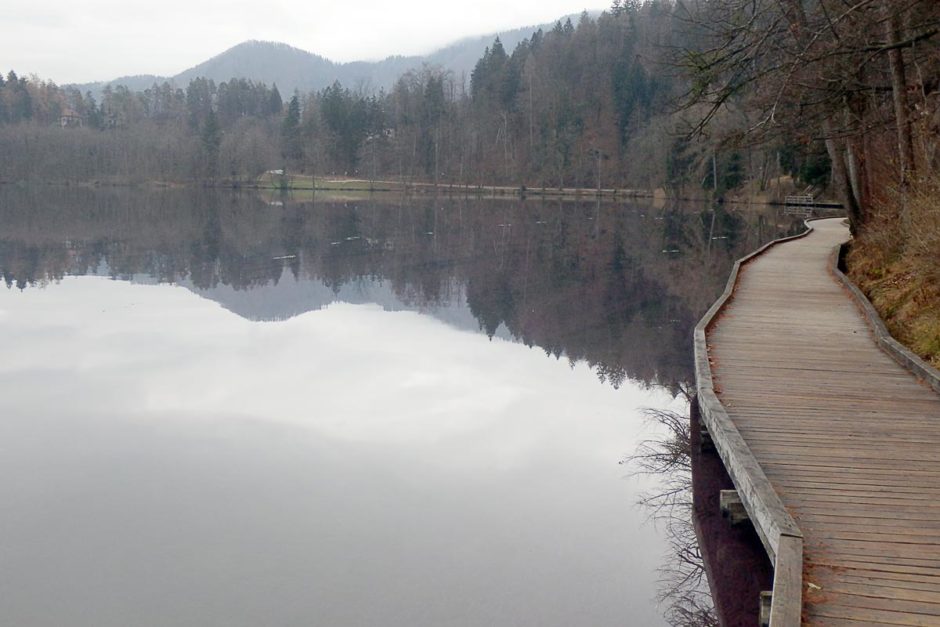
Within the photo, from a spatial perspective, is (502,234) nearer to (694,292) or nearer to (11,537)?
(694,292)

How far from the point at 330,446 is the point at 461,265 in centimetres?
1743

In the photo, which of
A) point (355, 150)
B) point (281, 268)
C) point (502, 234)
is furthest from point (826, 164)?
point (355, 150)

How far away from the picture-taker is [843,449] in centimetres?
648

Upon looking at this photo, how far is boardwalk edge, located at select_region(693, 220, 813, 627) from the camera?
4.14m

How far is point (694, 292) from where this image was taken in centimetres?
2059

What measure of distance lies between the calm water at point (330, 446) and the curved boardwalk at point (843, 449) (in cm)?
137

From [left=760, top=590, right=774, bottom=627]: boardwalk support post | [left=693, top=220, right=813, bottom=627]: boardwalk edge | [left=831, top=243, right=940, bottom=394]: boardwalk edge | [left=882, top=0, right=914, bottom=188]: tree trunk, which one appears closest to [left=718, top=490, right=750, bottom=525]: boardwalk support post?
[left=693, top=220, right=813, bottom=627]: boardwalk edge

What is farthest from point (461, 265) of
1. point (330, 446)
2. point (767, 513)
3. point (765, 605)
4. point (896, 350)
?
point (765, 605)

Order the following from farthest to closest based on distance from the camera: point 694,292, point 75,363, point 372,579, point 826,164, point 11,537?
point 826,164
point 694,292
point 75,363
point 11,537
point 372,579

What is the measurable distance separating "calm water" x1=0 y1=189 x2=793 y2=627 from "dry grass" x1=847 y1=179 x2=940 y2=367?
10.3ft

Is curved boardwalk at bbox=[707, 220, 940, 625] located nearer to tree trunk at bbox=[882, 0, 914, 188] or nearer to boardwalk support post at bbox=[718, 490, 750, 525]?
boardwalk support post at bbox=[718, 490, 750, 525]

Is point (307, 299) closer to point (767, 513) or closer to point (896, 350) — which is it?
point (896, 350)

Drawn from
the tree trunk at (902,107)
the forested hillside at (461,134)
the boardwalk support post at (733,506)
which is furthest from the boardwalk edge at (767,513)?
the forested hillside at (461,134)

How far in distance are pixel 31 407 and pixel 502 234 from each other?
27.4 metres
